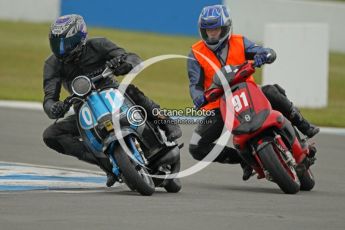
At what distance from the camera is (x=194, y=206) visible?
8.30 m

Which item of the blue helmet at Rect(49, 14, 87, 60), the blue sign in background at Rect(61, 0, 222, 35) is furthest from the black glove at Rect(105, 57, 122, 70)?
the blue sign in background at Rect(61, 0, 222, 35)

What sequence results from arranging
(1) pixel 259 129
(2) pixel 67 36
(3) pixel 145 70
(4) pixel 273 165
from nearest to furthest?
1. (4) pixel 273 165
2. (1) pixel 259 129
3. (2) pixel 67 36
4. (3) pixel 145 70

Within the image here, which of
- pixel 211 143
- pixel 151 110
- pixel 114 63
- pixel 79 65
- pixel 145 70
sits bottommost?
pixel 145 70

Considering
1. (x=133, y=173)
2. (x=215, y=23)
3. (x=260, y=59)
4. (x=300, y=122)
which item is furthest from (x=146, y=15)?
(x=133, y=173)

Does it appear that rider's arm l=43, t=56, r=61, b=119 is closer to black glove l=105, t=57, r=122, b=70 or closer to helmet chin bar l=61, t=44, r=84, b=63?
helmet chin bar l=61, t=44, r=84, b=63

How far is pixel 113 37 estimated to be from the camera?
28875mm

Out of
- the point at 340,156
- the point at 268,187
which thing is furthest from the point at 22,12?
the point at 268,187

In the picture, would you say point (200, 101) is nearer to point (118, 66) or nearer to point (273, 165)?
point (118, 66)

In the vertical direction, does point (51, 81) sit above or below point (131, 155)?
above

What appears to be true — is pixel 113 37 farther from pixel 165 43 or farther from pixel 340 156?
pixel 340 156

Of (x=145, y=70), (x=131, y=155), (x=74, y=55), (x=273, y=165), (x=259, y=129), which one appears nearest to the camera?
(x=131, y=155)

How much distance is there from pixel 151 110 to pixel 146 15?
2184 cm

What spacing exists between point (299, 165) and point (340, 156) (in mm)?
3414

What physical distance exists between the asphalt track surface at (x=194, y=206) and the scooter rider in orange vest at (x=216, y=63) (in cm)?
51
